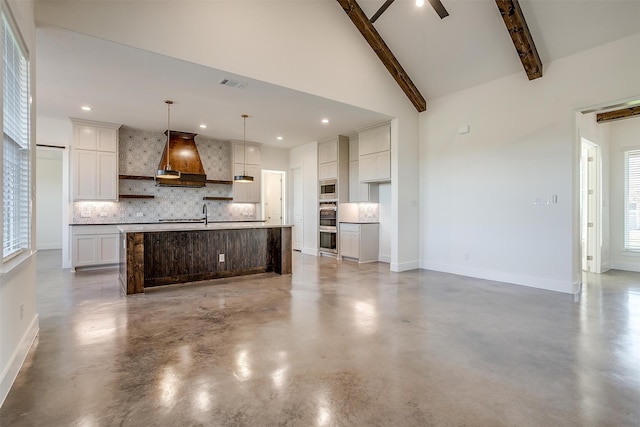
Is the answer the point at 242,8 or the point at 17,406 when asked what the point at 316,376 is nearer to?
the point at 17,406

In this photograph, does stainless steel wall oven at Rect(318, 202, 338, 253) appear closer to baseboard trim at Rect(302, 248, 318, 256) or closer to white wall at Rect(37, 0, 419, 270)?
baseboard trim at Rect(302, 248, 318, 256)

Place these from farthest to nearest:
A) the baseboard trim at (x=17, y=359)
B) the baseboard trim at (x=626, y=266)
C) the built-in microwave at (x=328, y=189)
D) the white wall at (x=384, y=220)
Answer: the built-in microwave at (x=328, y=189), the white wall at (x=384, y=220), the baseboard trim at (x=626, y=266), the baseboard trim at (x=17, y=359)

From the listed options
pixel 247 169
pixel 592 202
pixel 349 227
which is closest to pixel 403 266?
pixel 349 227

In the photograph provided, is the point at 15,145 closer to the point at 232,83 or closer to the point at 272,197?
the point at 232,83

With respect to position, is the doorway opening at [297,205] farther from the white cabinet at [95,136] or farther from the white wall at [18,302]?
the white wall at [18,302]

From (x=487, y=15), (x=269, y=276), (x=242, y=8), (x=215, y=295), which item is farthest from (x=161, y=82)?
(x=487, y=15)

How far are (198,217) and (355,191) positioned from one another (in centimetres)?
389

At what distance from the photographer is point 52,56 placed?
147 inches

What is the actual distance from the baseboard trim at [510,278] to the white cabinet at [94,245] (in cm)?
634

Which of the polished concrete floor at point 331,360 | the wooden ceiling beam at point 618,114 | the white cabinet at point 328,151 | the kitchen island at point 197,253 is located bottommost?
the polished concrete floor at point 331,360

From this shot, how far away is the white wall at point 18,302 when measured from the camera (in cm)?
213

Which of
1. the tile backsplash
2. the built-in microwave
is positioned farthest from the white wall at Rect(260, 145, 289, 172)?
the built-in microwave

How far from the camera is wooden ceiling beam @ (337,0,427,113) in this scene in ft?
16.7

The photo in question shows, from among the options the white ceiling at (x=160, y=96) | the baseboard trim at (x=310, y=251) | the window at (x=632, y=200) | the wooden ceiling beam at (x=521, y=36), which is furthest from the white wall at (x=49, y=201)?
the window at (x=632, y=200)
